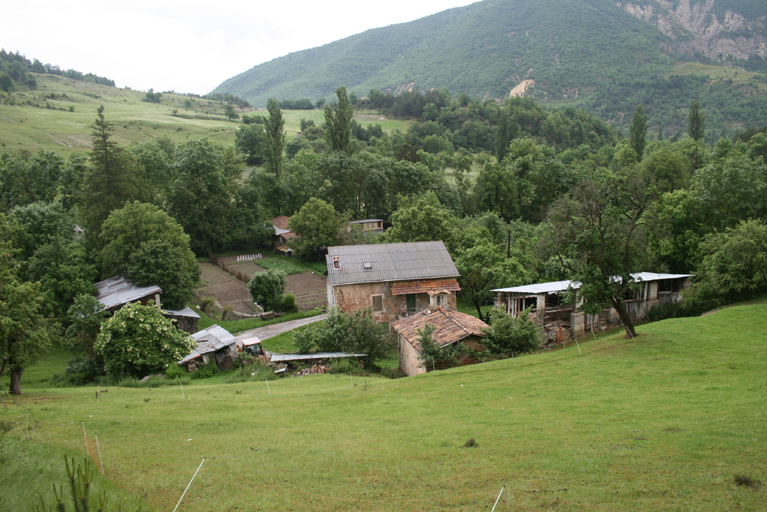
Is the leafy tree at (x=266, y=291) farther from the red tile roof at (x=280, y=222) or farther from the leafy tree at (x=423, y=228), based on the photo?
the red tile roof at (x=280, y=222)

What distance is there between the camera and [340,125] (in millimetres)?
79812

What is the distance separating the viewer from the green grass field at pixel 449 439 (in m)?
10.1

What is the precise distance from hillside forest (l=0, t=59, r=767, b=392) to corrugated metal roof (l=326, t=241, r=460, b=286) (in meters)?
3.16

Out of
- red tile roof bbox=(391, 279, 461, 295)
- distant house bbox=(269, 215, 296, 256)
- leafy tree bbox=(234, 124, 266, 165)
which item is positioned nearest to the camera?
red tile roof bbox=(391, 279, 461, 295)

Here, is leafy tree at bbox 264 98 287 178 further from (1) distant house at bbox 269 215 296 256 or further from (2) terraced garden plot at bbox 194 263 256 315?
Answer: (2) terraced garden plot at bbox 194 263 256 315

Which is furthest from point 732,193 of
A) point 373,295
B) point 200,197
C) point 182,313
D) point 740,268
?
point 200,197

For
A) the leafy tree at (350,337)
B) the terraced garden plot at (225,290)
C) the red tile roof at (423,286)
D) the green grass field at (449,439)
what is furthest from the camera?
the terraced garden plot at (225,290)

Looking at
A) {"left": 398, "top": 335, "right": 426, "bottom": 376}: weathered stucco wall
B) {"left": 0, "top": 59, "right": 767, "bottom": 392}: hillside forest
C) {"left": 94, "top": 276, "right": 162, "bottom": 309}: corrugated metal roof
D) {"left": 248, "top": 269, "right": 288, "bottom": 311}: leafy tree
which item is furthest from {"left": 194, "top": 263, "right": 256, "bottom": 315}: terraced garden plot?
{"left": 398, "top": 335, "right": 426, "bottom": 376}: weathered stucco wall

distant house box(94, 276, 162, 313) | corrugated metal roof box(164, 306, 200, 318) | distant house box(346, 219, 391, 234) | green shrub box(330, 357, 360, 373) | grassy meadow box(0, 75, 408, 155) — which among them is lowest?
green shrub box(330, 357, 360, 373)

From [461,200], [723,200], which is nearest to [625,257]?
[723,200]

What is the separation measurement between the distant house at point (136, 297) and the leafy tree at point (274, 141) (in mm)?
42688

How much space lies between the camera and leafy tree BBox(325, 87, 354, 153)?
261 feet

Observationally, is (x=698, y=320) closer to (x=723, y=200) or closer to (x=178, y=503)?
(x=723, y=200)

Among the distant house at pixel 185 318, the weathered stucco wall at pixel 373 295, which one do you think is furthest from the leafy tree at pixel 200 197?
the weathered stucco wall at pixel 373 295
